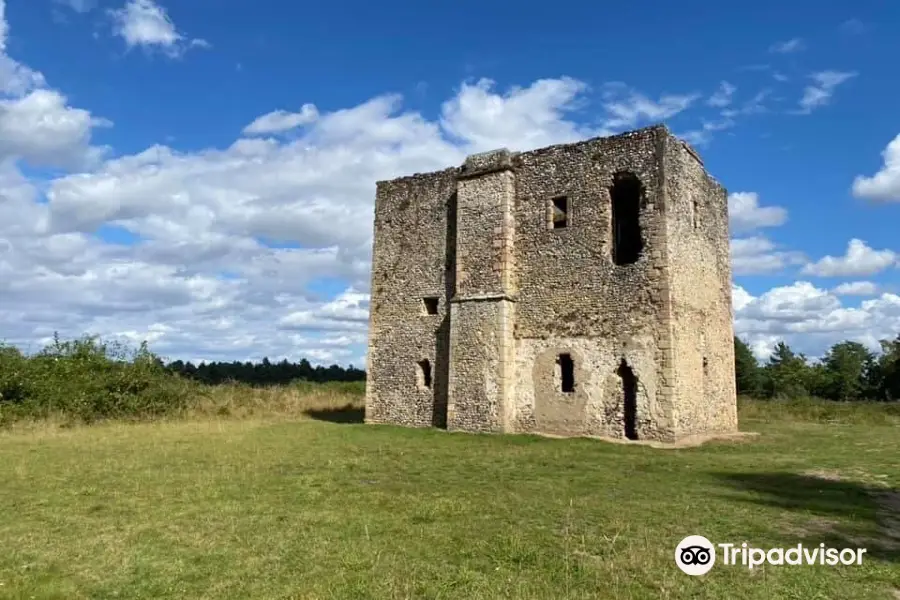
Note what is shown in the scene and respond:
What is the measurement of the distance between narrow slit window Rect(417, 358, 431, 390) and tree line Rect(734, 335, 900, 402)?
102 ft

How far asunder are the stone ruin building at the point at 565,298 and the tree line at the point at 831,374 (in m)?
29.6

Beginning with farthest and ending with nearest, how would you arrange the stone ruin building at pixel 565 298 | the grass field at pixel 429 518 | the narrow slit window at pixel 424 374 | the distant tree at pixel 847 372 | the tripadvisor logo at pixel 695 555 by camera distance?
the distant tree at pixel 847 372 → the narrow slit window at pixel 424 374 → the stone ruin building at pixel 565 298 → the tripadvisor logo at pixel 695 555 → the grass field at pixel 429 518

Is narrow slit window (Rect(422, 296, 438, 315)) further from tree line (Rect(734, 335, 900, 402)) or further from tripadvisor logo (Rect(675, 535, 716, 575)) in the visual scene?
tree line (Rect(734, 335, 900, 402))

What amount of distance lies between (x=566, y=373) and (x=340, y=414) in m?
10.5

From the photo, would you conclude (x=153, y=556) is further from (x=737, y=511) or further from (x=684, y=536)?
(x=737, y=511)

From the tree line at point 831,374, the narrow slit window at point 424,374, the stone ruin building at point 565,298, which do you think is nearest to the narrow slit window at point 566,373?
the stone ruin building at point 565,298

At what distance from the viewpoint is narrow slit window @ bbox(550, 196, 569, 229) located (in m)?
16.9

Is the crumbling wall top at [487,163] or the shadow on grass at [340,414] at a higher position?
the crumbling wall top at [487,163]

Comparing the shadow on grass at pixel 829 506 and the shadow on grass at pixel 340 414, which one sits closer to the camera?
the shadow on grass at pixel 829 506

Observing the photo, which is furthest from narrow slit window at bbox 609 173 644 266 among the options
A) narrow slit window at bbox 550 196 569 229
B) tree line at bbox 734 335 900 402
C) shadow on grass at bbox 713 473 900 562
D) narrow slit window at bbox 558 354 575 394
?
tree line at bbox 734 335 900 402

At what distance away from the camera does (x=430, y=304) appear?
19016mm

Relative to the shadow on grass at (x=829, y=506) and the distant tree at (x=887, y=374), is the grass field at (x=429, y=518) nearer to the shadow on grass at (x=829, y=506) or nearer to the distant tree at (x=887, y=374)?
the shadow on grass at (x=829, y=506)

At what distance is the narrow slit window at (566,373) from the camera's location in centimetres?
1602

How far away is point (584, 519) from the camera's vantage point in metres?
7.07
